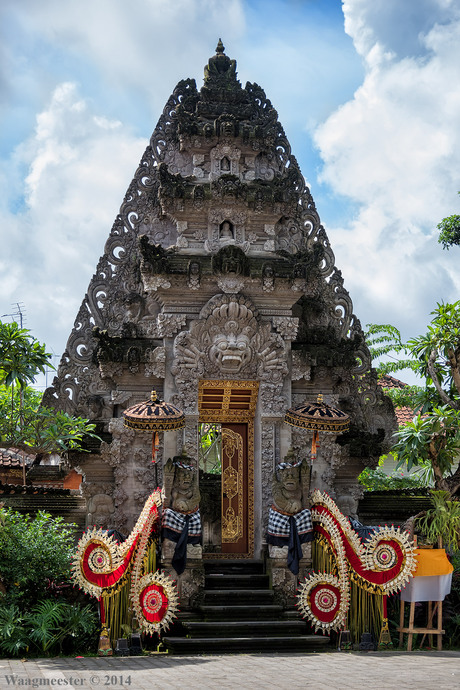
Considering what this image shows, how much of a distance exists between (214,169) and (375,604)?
26.9 ft

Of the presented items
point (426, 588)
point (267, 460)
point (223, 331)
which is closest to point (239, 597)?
point (267, 460)

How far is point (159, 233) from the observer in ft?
49.7

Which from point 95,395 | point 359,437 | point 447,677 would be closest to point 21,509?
point 95,395

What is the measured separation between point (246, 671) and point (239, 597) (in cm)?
322

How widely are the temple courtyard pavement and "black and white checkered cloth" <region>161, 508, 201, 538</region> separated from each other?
1834mm

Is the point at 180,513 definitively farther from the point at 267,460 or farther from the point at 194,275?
the point at 194,275

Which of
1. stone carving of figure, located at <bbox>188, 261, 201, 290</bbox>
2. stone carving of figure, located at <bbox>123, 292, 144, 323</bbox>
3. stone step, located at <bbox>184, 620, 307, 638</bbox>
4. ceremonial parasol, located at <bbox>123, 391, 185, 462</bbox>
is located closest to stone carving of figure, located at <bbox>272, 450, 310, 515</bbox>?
stone step, located at <bbox>184, 620, 307, 638</bbox>

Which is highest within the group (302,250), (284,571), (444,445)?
(302,250)

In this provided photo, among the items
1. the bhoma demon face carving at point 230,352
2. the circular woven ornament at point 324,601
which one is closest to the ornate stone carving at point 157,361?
the bhoma demon face carving at point 230,352

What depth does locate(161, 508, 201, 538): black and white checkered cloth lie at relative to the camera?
1198 centimetres

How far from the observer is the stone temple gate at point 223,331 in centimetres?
1381

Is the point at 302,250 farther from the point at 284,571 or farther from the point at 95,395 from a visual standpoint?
the point at 284,571

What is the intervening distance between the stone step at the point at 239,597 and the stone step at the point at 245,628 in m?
0.57

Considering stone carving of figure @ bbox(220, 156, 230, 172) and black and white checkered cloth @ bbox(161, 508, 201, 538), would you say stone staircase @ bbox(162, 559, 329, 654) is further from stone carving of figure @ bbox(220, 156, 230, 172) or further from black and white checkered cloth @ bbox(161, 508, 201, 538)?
stone carving of figure @ bbox(220, 156, 230, 172)
